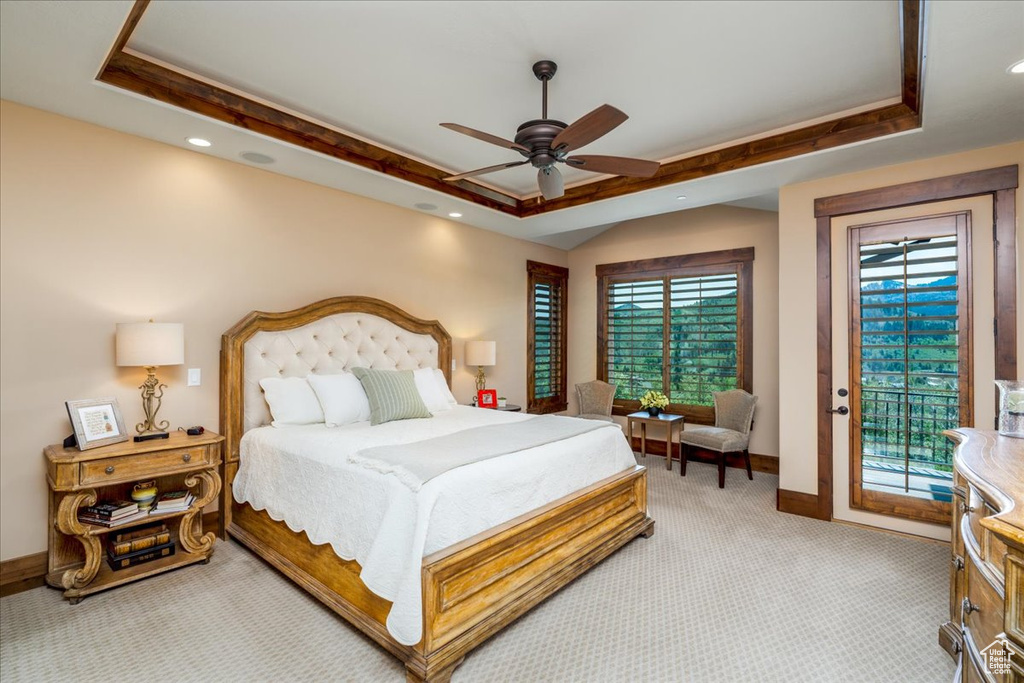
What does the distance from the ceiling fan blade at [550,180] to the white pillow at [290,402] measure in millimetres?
2205

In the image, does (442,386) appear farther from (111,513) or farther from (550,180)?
(111,513)

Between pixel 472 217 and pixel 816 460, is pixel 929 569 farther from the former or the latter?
pixel 472 217

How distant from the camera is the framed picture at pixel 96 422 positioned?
2633 millimetres

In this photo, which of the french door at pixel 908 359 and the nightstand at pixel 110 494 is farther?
the french door at pixel 908 359

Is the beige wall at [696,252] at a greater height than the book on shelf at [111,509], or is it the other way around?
the beige wall at [696,252]

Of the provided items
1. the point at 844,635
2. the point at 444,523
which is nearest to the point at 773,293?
the point at 844,635

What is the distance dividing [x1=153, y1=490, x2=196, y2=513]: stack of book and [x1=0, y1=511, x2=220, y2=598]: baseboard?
62 centimetres

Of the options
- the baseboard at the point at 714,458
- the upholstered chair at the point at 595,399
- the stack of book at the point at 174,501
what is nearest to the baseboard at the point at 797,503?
the baseboard at the point at 714,458

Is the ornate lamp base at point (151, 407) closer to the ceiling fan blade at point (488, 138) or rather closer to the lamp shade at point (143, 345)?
the lamp shade at point (143, 345)

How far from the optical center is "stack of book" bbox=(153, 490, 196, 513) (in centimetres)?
291

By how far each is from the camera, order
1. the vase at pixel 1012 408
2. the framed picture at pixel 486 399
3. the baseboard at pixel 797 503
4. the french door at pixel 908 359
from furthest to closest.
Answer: the framed picture at pixel 486 399 → the baseboard at pixel 797 503 → the french door at pixel 908 359 → the vase at pixel 1012 408

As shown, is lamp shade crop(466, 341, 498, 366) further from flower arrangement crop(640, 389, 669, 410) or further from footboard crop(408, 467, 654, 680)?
footboard crop(408, 467, 654, 680)

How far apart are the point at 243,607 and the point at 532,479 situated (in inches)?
65.4

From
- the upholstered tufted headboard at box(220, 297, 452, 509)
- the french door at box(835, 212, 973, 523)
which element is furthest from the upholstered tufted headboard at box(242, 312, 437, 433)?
the french door at box(835, 212, 973, 523)
